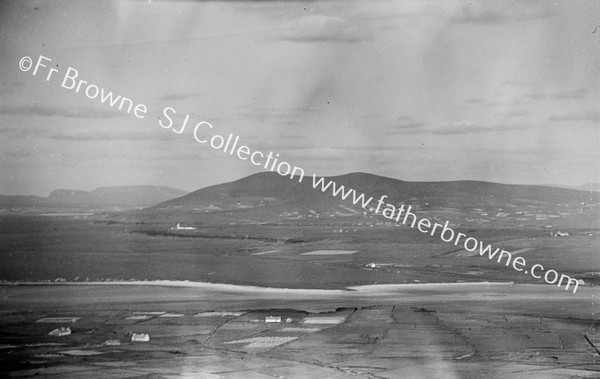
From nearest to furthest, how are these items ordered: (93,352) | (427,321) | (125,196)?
(93,352)
(427,321)
(125,196)

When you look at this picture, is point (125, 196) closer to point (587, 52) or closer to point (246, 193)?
point (246, 193)

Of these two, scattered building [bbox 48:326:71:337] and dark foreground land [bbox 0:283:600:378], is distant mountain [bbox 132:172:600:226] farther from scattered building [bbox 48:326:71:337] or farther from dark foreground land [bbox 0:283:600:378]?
scattered building [bbox 48:326:71:337]

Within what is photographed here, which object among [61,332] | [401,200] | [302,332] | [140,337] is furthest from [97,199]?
[401,200]

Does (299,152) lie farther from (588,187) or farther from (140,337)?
(588,187)

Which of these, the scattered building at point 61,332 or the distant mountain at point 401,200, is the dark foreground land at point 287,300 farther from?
the distant mountain at point 401,200

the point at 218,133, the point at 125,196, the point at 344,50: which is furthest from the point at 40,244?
the point at 344,50
